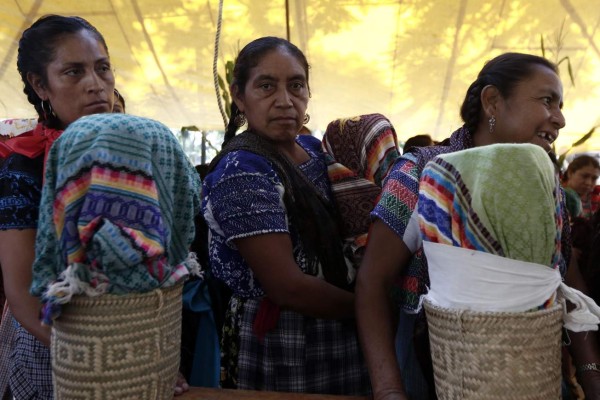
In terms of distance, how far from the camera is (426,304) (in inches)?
39.7

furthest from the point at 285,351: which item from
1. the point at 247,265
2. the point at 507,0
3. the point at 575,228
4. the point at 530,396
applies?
the point at 507,0

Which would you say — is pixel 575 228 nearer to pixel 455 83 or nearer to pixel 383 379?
pixel 383 379

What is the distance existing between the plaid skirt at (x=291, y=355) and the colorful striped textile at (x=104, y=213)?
59cm

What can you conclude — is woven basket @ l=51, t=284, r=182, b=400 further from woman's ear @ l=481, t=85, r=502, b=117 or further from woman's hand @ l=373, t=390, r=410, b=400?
woman's ear @ l=481, t=85, r=502, b=117

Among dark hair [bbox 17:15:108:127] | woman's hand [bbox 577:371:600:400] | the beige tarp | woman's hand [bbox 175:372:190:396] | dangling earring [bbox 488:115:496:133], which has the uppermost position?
the beige tarp

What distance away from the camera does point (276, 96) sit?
63.4 inches

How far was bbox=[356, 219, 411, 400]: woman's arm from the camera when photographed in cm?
119

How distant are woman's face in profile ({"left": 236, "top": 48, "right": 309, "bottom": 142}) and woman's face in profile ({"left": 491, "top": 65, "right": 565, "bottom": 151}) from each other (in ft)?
2.07

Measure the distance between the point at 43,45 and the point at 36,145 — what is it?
0.35 meters

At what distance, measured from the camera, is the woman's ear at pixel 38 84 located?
1500mm

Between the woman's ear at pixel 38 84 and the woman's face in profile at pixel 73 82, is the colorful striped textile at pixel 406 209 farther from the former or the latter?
the woman's ear at pixel 38 84

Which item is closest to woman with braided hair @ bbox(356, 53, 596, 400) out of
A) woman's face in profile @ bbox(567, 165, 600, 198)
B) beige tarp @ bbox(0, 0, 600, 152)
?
beige tarp @ bbox(0, 0, 600, 152)

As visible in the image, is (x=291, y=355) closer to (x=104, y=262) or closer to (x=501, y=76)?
(x=104, y=262)

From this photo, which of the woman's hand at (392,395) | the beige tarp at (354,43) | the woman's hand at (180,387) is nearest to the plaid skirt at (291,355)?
the woman's hand at (180,387)
